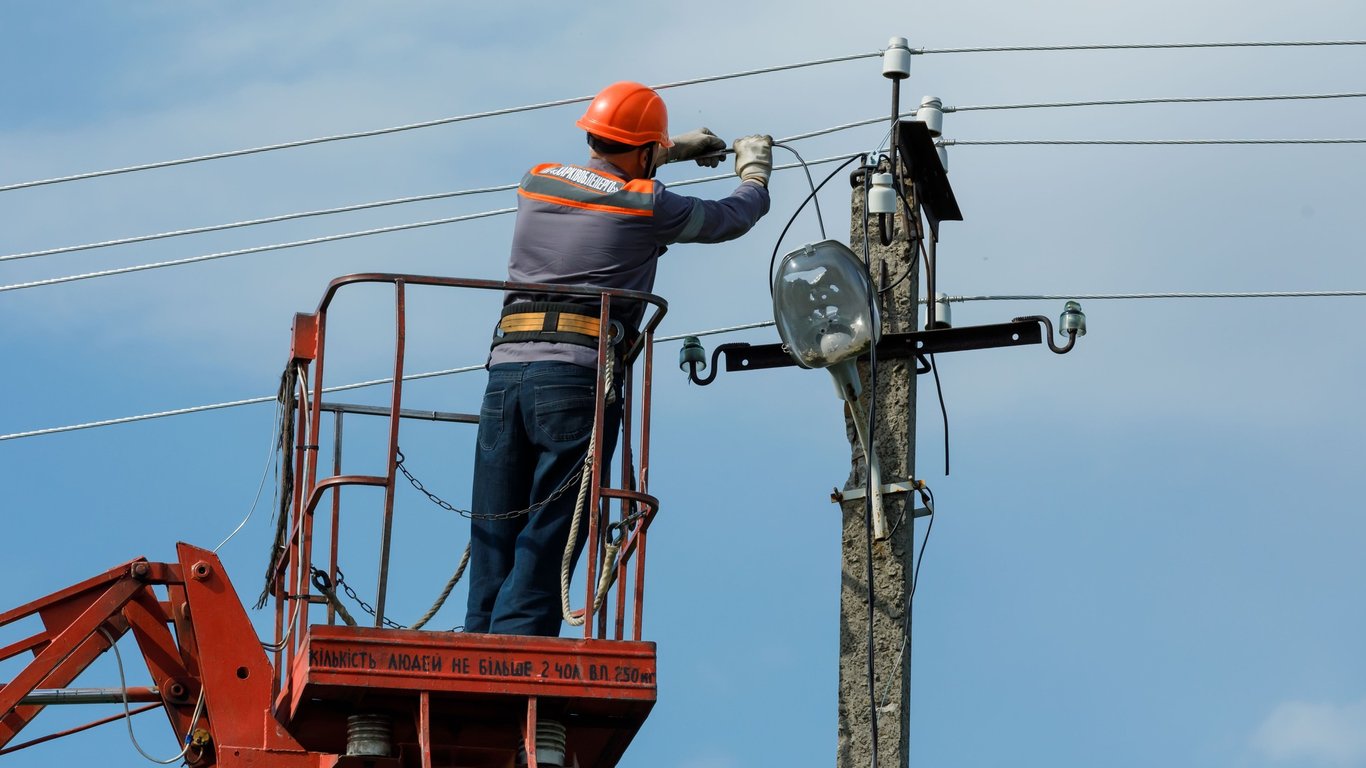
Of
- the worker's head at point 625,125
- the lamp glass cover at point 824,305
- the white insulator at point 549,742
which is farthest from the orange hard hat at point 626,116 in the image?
the white insulator at point 549,742

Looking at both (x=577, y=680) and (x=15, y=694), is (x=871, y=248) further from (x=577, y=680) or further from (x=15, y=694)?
(x=15, y=694)

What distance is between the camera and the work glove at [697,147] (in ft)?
31.5

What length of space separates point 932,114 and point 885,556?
2.27m

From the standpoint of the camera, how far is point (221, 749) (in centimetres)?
1045

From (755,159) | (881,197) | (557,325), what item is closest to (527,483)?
(557,325)

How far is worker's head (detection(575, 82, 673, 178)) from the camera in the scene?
9000 mm

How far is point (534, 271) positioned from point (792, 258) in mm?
1445

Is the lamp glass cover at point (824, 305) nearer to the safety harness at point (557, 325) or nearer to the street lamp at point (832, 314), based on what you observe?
the street lamp at point (832, 314)

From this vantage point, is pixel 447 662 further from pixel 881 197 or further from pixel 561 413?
pixel 881 197

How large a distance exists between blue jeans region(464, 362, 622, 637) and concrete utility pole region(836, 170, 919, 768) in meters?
1.48

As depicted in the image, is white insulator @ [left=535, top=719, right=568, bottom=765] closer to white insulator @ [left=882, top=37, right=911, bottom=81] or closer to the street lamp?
the street lamp

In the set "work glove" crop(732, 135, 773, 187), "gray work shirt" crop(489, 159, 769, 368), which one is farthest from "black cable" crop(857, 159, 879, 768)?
"gray work shirt" crop(489, 159, 769, 368)

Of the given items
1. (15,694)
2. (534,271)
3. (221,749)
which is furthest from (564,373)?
(15,694)

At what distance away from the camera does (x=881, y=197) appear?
32.3 ft
